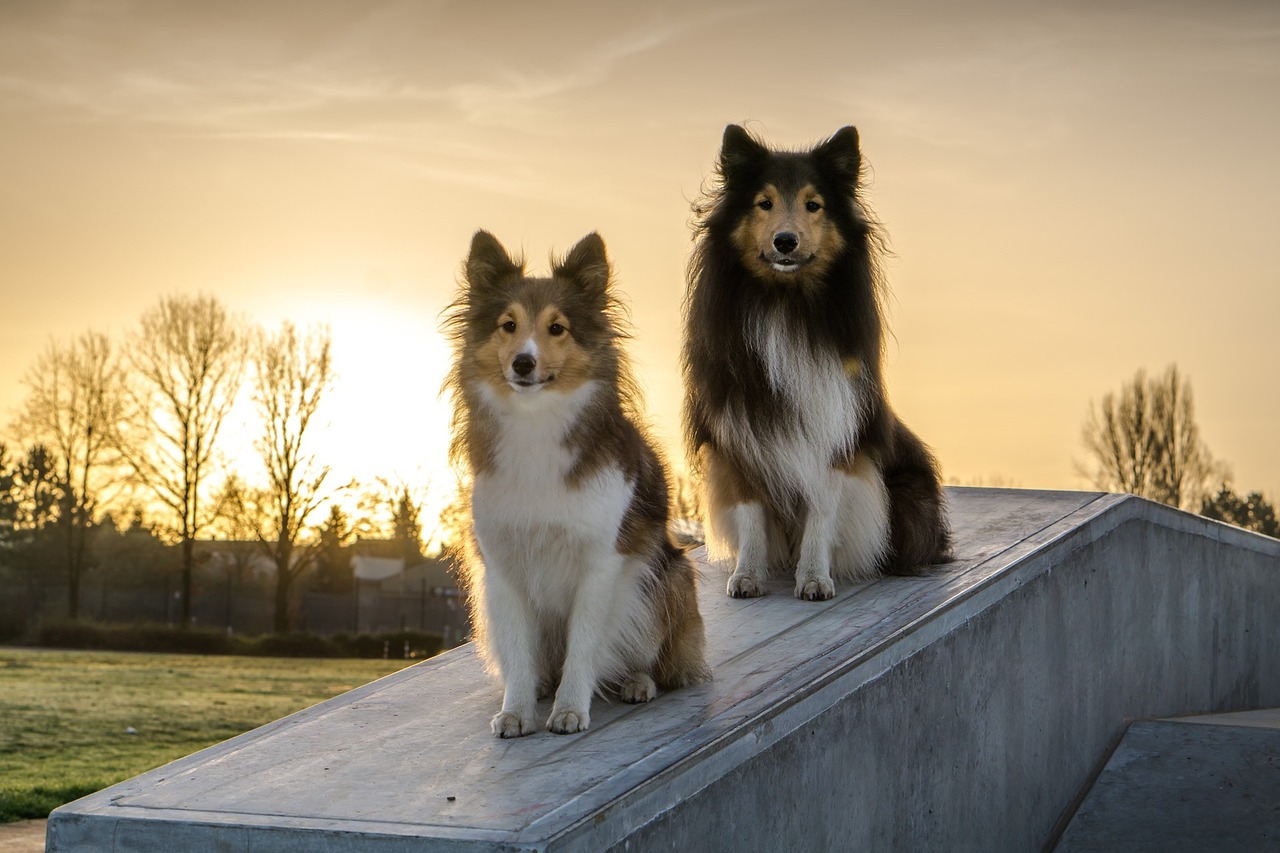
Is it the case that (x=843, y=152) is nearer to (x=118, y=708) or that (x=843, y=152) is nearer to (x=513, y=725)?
(x=513, y=725)

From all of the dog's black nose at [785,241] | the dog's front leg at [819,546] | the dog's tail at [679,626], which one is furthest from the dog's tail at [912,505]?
the dog's tail at [679,626]

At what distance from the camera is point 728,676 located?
451 centimetres

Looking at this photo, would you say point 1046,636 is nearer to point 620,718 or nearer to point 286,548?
point 620,718

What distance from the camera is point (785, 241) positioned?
529cm

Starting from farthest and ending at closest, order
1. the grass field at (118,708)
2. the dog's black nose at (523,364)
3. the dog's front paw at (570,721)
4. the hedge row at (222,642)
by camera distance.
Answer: the hedge row at (222,642) < the grass field at (118,708) < the dog's front paw at (570,721) < the dog's black nose at (523,364)

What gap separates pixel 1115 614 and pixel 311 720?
4541 mm

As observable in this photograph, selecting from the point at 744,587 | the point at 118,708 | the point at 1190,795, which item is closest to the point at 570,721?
the point at 744,587

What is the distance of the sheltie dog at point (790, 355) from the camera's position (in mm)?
5430

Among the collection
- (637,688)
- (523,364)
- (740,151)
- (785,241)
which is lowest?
(637,688)

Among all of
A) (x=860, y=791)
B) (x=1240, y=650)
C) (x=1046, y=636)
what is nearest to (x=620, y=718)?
(x=860, y=791)

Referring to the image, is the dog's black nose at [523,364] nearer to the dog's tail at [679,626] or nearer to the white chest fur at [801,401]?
the dog's tail at [679,626]

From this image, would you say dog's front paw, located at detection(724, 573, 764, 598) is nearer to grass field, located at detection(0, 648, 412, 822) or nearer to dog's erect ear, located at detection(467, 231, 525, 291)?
dog's erect ear, located at detection(467, 231, 525, 291)

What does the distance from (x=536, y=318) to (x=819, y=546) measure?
225 centimetres

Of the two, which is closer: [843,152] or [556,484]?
[556,484]
